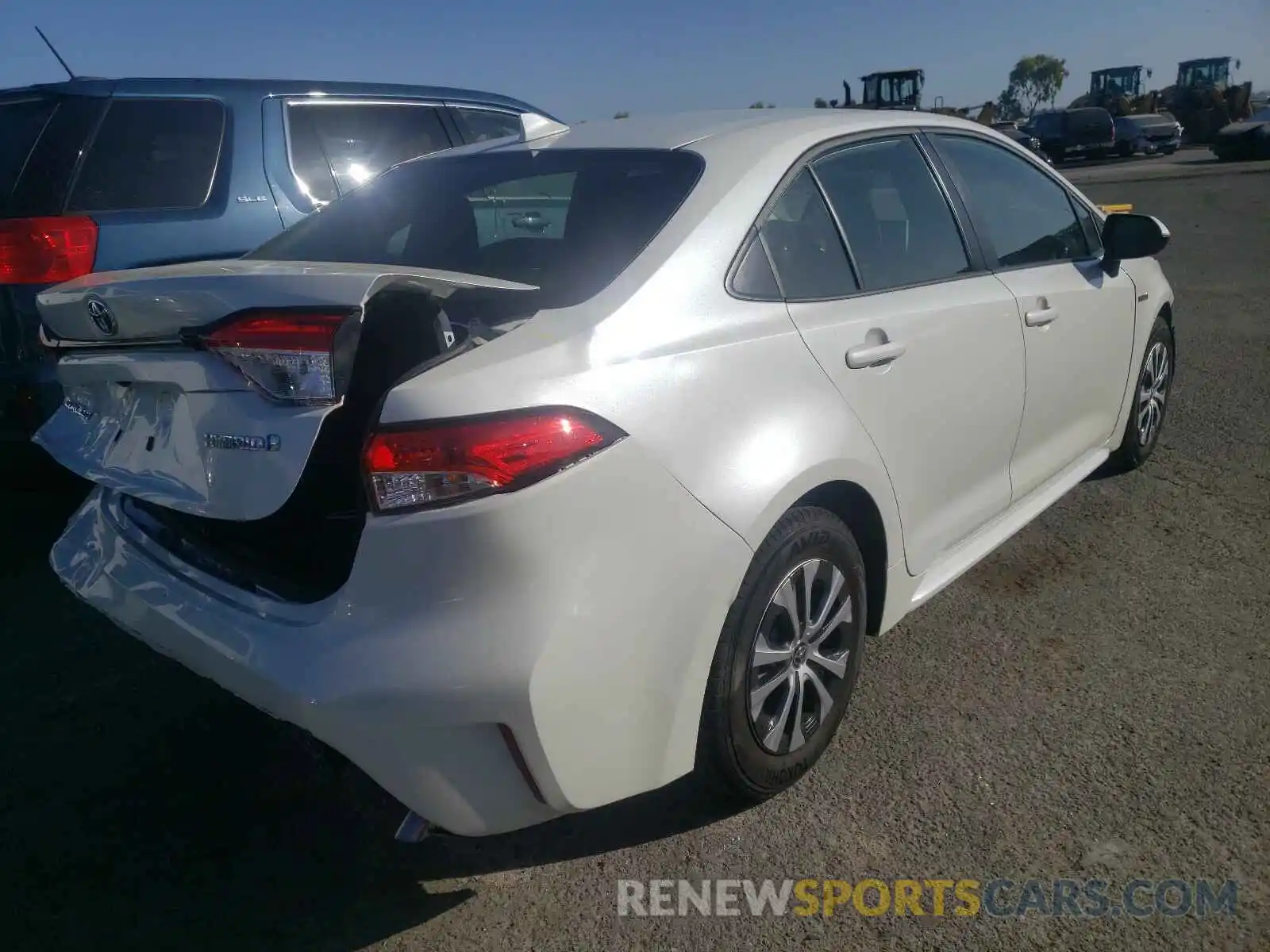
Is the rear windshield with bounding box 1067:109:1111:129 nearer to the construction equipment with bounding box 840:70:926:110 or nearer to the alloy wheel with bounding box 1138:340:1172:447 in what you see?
the construction equipment with bounding box 840:70:926:110

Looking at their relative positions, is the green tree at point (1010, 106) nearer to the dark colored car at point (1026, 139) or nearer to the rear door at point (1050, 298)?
the dark colored car at point (1026, 139)

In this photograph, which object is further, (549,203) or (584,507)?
(549,203)

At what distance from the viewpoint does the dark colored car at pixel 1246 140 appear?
86.2ft

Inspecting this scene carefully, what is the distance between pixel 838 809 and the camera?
2547 mm

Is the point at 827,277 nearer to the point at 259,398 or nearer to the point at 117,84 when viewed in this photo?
the point at 259,398

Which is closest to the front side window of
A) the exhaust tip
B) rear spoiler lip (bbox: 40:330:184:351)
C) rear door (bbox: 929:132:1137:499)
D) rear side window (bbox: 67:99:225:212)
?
rear door (bbox: 929:132:1137:499)

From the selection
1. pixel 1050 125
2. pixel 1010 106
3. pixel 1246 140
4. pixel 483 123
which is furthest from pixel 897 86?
pixel 1010 106

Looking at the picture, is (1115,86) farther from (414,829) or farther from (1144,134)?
(414,829)

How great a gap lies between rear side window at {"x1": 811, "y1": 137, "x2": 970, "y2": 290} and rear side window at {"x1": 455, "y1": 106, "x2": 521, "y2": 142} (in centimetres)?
345

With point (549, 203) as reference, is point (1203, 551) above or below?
below

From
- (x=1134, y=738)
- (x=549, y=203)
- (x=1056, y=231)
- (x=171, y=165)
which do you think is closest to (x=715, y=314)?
(x=549, y=203)

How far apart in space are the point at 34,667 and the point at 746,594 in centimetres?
248

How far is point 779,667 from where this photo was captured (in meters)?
2.47

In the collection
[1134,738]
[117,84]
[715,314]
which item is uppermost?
[117,84]
